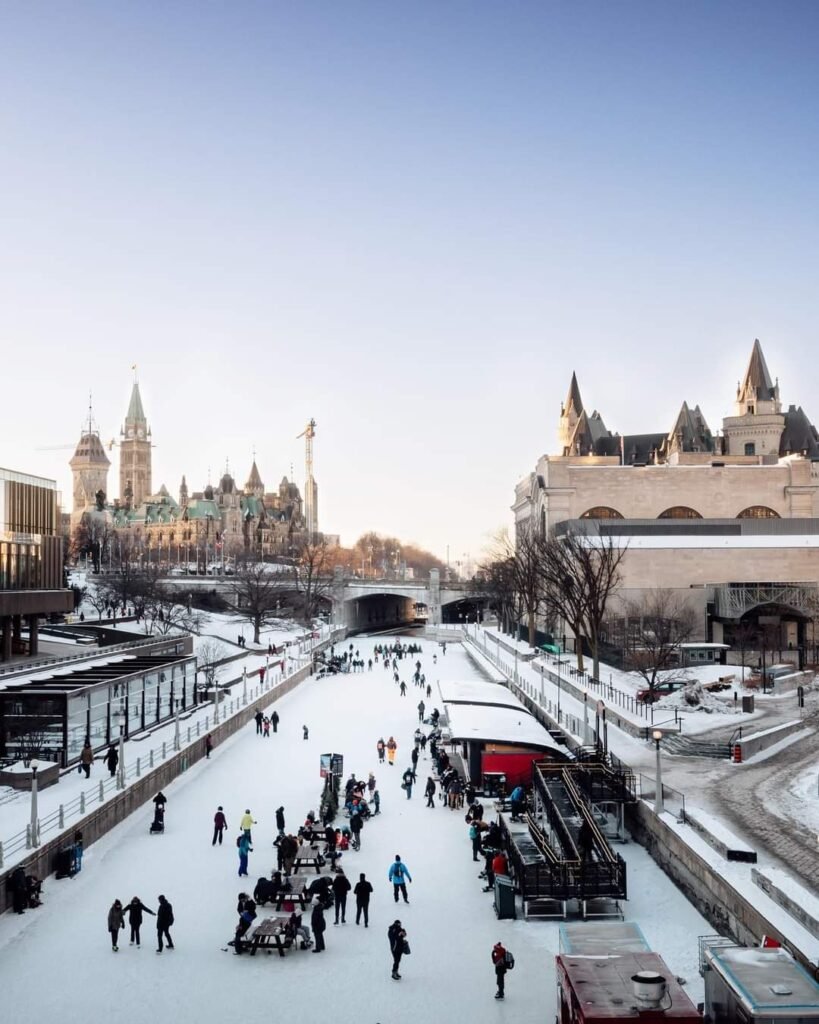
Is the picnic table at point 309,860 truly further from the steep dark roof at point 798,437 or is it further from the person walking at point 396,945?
the steep dark roof at point 798,437

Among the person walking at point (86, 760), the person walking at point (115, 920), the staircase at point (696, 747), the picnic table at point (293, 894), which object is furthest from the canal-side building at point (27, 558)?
the person walking at point (115, 920)

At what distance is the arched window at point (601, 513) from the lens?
76938mm

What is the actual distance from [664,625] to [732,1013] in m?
43.1

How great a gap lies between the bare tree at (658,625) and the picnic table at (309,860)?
26.0m

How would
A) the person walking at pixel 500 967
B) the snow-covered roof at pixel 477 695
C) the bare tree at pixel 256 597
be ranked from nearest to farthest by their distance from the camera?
the person walking at pixel 500 967, the snow-covered roof at pixel 477 695, the bare tree at pixel 256 597

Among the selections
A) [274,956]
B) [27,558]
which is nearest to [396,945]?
[274,956]

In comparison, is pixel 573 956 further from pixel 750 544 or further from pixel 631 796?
pixel 750 544

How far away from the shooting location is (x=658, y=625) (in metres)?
54.0

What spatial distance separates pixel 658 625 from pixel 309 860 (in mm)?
36662

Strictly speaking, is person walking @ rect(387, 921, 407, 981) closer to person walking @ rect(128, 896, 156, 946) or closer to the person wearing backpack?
the person wearing backpack

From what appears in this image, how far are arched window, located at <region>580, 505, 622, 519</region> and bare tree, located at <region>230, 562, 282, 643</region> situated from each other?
26956 millimetres

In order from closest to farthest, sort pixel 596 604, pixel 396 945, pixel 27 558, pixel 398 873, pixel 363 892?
pixel 396 945 → pixel 363 892 → pixel 398 873 → pixel 27 558 → pixel 596 604

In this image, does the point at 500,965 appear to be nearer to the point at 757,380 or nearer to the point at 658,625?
the point at 658,625

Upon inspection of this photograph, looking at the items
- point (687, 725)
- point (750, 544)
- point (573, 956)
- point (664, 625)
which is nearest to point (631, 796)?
point (687, 725)
